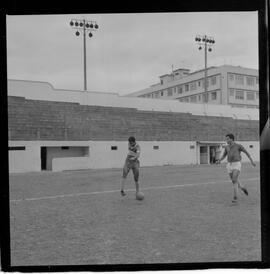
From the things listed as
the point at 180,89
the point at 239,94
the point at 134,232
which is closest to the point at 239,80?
the point at 239,94

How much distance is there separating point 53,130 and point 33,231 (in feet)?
70.1

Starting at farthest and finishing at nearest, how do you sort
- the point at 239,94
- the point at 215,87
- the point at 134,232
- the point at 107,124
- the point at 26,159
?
the point at 215,87 < the point at 239,94 < the point at 107,124 < the point at 26,159 < the point at 134,232

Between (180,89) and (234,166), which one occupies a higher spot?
(180,89)

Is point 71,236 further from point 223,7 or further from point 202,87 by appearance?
point 202,87

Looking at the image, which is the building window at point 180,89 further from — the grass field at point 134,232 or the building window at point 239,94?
the grass field at point 134,232

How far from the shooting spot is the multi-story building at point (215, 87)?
39.9m

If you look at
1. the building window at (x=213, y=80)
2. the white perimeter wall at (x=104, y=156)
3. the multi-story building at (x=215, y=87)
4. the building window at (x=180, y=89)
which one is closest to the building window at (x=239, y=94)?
the multi-story building at (x=215, y=87)

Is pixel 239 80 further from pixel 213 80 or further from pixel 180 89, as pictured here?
pixel 180 89

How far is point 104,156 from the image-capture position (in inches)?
1097

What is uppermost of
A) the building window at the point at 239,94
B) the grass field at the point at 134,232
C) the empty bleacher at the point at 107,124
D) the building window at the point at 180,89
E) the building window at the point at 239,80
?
the building window at the point at 239,80

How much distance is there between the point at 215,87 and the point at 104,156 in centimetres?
1853

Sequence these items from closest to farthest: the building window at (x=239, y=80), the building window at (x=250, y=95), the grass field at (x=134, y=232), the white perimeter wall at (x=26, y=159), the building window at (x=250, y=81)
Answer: the grass field at (x=134, y=232), the white perimeter wall at (x=26, y=159), the building window at (x=239, y=80), the building window at (x=250, y=81), the building window at (x=250, y=95)

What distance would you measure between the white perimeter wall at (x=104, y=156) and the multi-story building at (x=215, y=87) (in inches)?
341

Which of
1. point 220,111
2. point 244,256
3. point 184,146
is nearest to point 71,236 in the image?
point 244,256
